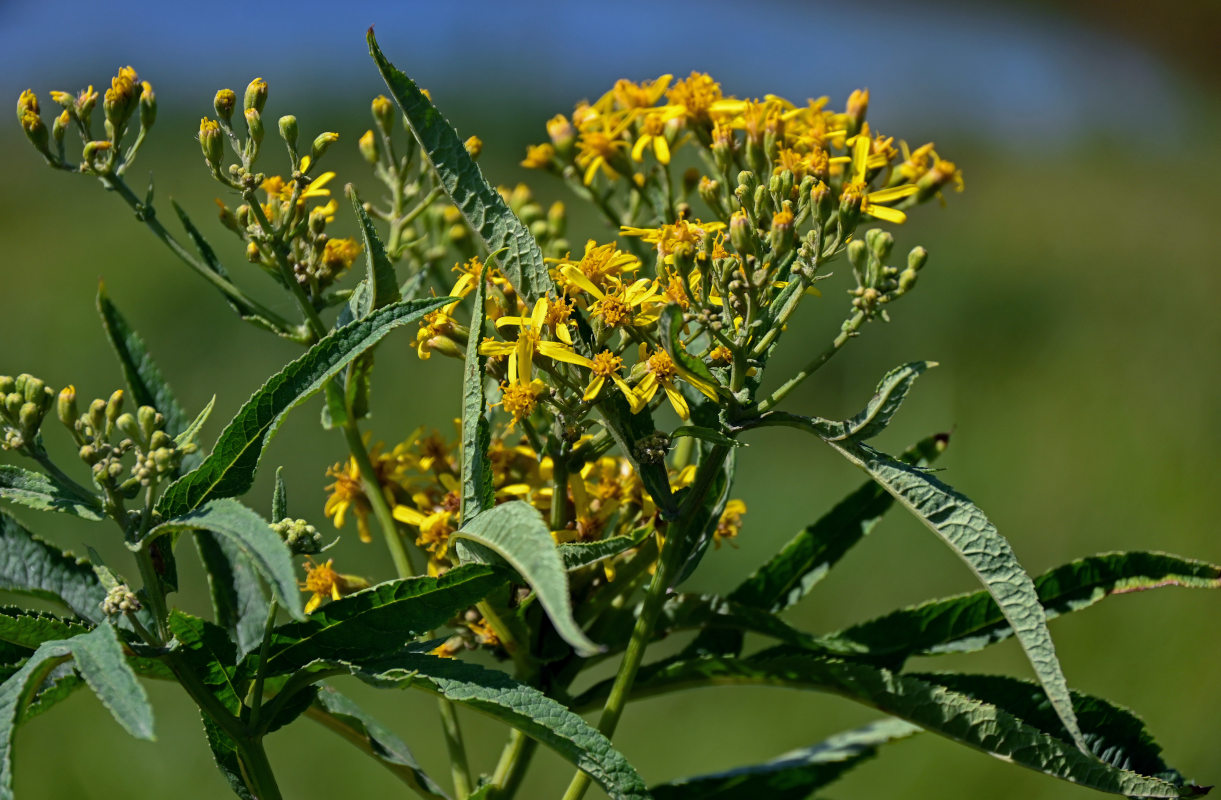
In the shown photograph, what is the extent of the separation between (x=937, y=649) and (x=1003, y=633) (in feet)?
0.41

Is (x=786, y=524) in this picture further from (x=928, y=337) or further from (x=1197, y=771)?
(x=1197, y=771)

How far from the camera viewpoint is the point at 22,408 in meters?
1.42

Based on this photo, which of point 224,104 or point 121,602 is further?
point 224,104

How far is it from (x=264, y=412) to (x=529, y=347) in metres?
0.39

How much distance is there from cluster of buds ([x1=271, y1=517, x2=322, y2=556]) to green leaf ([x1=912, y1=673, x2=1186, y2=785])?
3.18ft

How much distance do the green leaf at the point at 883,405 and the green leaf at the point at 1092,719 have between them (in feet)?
1.59

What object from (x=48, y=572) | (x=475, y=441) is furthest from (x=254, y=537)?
(x=48, y=572)

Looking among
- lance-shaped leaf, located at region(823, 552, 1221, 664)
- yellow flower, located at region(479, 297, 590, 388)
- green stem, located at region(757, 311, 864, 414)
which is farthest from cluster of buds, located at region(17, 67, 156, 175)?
lance-shaped leaf, located at region(823, 552, 1221, 664)

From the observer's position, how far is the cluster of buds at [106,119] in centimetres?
188

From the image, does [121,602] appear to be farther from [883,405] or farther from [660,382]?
[883,405]

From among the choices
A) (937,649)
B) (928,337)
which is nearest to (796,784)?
(937,649)

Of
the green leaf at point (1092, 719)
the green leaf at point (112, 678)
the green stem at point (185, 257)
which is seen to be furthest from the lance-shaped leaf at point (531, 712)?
the green stem at point (185, 257)

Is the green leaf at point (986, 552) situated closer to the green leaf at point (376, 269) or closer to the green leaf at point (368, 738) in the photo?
the green leaf at point (376, 269)

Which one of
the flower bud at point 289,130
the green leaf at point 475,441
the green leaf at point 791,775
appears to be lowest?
the green leaf at point 791,775
